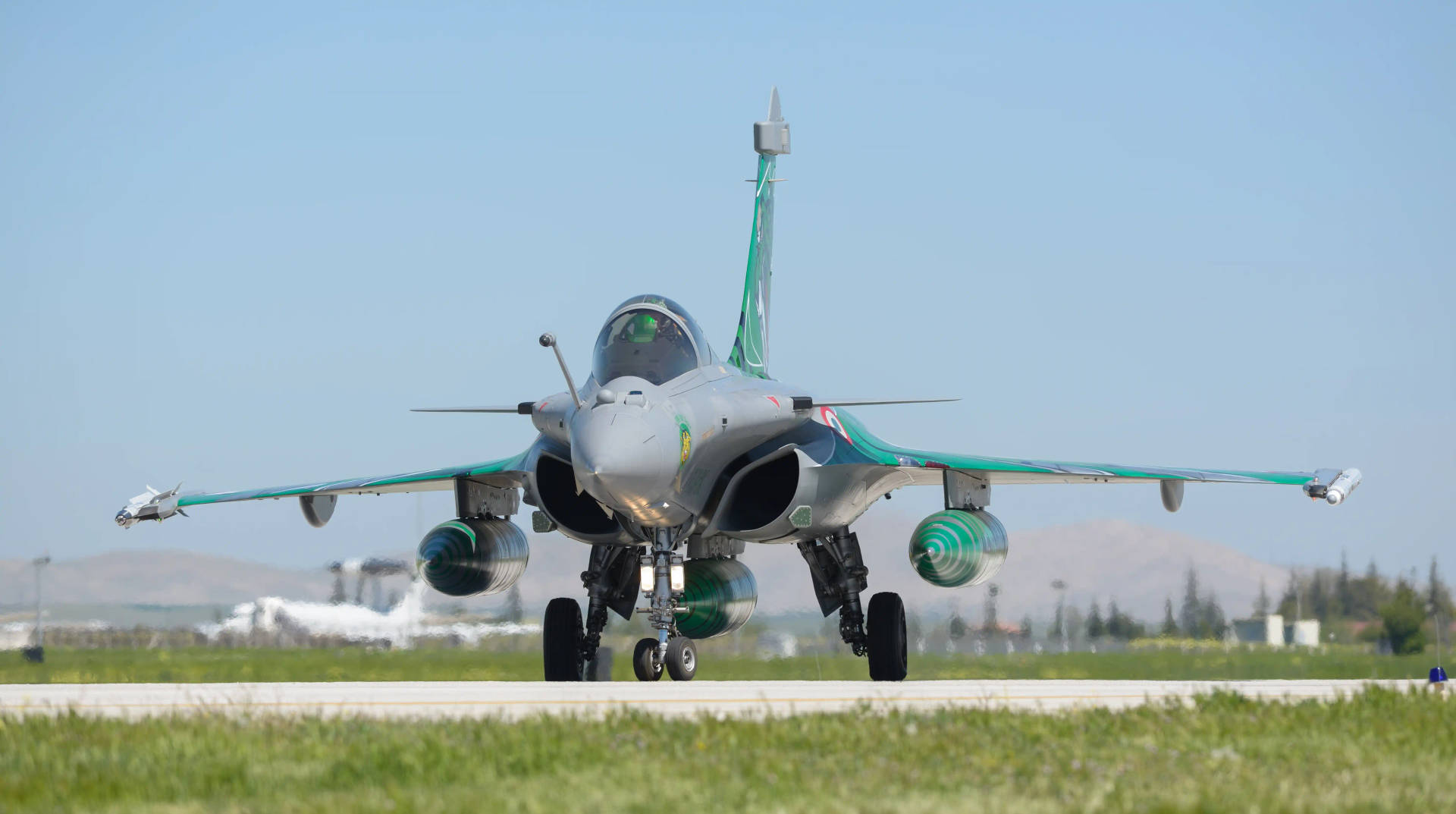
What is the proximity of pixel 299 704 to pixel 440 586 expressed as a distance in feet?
23.7

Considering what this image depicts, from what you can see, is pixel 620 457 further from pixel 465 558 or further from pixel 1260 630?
pixel 1260 630

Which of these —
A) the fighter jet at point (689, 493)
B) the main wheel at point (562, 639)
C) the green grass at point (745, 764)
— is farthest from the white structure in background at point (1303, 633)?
the green grass at point (745, 764)

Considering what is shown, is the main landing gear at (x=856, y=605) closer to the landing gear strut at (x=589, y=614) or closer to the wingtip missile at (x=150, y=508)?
the landing gear strut at (x=589, y=614)

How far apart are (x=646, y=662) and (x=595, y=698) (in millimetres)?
3061

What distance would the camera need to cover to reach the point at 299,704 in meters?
12.0

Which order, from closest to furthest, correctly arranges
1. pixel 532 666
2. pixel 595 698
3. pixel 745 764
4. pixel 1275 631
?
pixel 745 764 < pixel 595 698 < pixel 532 666 < pixel 1275 631

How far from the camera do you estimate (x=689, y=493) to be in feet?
54.7

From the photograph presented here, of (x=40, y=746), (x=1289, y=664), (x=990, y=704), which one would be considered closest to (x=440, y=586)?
(x=990, y=704)

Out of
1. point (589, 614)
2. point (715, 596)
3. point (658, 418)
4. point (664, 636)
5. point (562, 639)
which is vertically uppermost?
point (658, 418)

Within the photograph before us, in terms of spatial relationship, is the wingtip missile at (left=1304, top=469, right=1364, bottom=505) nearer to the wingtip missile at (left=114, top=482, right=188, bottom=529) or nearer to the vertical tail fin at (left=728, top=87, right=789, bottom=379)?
the vertical tail fin at (left=728, top=87, right=789, bottom=379)

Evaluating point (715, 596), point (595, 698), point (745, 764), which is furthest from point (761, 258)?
point (745, 764)

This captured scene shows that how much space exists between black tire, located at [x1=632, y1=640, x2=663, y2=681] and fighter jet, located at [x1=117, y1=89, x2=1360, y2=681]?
2 cm

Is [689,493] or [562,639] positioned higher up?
[689,493]

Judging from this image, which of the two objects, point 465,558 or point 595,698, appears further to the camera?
point 465,558
